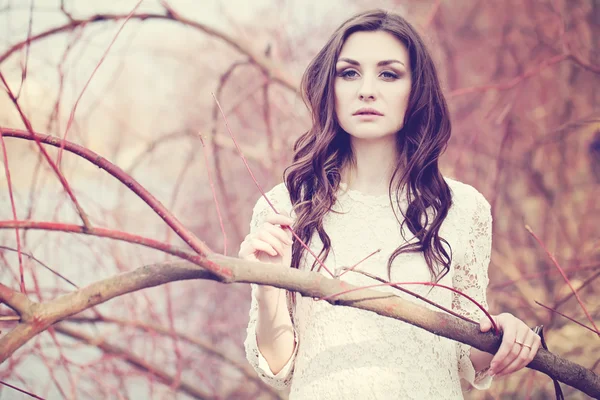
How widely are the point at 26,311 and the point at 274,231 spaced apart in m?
0.46

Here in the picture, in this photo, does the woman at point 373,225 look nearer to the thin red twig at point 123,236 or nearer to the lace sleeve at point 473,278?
the lace sleeve at point 473,278

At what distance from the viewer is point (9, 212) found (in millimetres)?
1925

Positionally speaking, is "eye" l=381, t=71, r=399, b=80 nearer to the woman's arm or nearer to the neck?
the neck

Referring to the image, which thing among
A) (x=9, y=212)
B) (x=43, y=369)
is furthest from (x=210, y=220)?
(x=9, y=212)

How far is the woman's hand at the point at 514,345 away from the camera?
97cm

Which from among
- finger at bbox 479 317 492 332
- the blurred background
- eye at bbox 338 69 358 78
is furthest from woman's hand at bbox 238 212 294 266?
the blurred background

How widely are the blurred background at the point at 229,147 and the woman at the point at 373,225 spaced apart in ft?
2.01

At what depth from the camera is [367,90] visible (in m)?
1.28

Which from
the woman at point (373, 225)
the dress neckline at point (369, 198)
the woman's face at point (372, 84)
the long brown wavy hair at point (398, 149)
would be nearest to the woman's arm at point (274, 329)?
the woman at point (373, 225)

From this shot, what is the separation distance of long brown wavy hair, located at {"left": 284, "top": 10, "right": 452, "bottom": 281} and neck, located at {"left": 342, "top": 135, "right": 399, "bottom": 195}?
0.02 metres

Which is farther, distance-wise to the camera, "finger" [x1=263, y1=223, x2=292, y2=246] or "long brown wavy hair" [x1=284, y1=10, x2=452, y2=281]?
"long brown wavy hair" [x1=284, y1=10, x2=452, y2=281]

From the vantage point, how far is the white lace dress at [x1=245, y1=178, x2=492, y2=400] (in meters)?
1.21

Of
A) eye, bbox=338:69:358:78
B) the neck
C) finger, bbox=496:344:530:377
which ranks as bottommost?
finger, bbox=496:344:530:377

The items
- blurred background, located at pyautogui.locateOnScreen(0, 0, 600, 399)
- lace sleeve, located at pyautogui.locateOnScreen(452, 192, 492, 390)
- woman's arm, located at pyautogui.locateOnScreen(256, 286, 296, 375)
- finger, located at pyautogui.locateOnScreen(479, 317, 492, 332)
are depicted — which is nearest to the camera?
finger, located at pyautogui.locateOnScreen(479, 317, 492, 332)
